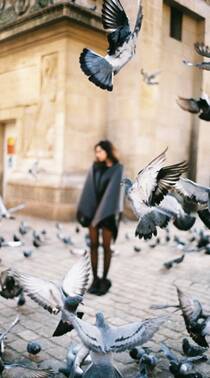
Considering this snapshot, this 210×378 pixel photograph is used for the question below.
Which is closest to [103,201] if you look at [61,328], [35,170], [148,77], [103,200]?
[103,200]

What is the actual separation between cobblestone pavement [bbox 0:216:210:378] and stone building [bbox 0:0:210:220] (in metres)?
2.44

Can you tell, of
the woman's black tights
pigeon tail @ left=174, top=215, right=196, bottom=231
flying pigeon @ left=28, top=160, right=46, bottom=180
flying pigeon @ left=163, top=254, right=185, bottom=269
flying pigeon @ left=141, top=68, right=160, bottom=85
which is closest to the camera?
pigeon tail @ left=174, top=215, right=196, bottom=231

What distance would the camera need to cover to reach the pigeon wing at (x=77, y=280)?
8.27ft

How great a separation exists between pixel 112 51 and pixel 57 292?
151 centimetres

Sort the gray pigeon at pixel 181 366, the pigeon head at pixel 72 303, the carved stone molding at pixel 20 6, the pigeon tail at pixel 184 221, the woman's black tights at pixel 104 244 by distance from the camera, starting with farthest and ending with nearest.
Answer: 1. the carved stone molding at pixel 20 6
2. the woman's black tights at pixel 104 244
3. the pigeon tail at pixel 184 221
4. the gray pigeon at pixel 181 366
5. the pigeon head at pixel 72 303

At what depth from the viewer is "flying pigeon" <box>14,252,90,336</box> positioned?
2.36 m

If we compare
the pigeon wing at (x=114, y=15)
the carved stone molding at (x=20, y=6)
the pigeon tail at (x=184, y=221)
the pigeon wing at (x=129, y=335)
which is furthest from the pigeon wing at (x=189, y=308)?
the carved stone molding at (x=20, y=6)

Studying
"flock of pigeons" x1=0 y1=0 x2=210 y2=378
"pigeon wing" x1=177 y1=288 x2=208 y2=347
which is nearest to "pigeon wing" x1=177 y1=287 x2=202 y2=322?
"pigeon wing" x1=177 y1=288 x2=208 y2=347

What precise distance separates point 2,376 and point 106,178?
2413 mm

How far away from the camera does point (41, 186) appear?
9891 millimetres

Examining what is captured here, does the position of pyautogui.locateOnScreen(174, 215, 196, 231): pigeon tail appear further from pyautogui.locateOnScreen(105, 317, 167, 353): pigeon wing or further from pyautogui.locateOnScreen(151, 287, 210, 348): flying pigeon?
pyautogui.locateOnScreen(105, 317, 167, 353): pigeon wing

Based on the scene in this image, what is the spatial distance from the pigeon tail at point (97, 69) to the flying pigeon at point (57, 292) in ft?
4.07

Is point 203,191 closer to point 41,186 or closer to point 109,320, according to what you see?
point 109,320

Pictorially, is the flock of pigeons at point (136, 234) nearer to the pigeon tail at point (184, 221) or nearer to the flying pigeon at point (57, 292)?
the flying pigeon at point (57, 292)
